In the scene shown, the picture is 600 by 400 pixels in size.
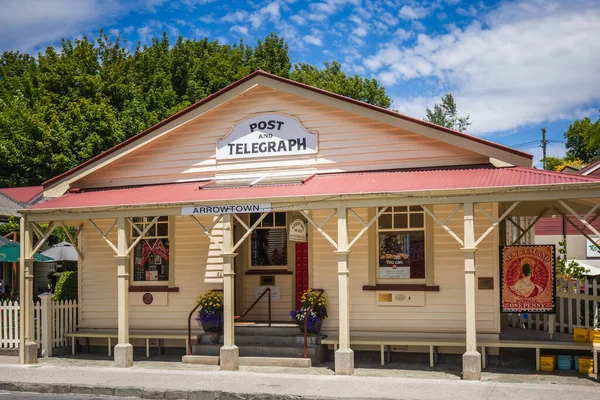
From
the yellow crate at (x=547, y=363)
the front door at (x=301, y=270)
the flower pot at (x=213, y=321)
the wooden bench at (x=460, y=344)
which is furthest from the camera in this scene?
the front door at (x=301, y=270)

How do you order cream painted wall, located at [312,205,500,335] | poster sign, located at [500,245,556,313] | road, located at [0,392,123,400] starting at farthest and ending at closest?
cream painted wall, located at [312,205,500,335]
poster sign, located at [500,245,556,313]
road, located at [0,392,123,400]

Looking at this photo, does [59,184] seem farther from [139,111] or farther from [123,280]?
[139,111]

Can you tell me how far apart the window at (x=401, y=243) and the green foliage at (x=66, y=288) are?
8406mm

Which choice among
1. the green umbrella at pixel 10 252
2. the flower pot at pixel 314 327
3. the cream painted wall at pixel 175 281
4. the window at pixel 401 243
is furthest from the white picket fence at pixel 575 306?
the green umbrella at pixel 10 252

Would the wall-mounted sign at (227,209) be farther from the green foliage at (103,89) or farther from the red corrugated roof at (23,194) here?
the green foliage at (103,89)

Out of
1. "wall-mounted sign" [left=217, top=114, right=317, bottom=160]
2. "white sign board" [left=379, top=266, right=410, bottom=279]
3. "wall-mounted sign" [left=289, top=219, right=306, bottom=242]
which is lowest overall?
"white sign board" [left=379, top=266, right=410, bottom=279]

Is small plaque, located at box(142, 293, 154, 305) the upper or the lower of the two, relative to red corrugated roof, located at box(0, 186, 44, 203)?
lower

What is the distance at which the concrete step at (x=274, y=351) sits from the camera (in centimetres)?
1462

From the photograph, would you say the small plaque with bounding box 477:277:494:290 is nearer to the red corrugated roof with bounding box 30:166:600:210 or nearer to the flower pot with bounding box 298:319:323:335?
the red corrugated roof with bounding box 30:166:600:210

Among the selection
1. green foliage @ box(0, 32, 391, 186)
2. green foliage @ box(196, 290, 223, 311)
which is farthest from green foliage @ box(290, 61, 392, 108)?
green foliage @ box(196, 290, 223, 311)

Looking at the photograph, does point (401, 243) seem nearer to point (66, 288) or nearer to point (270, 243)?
point (270, 243)

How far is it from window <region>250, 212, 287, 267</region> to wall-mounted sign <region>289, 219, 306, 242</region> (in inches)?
45.7

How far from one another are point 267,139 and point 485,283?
5549 mm

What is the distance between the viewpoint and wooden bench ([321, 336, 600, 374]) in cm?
1285
